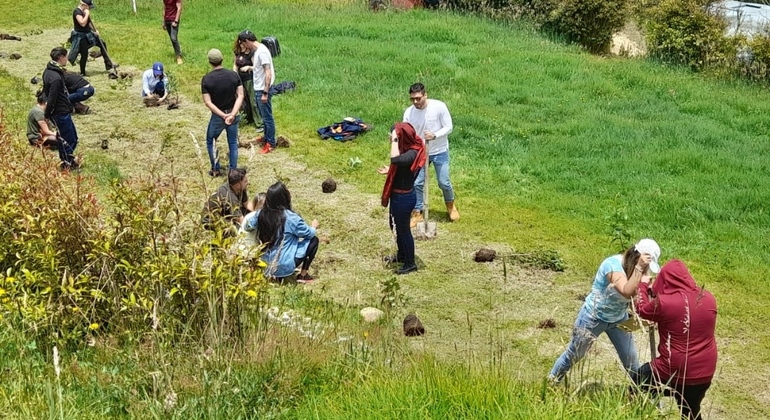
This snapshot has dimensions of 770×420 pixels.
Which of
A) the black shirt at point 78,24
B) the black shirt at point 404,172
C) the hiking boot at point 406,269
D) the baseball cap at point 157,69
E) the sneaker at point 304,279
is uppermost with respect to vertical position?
the black shirt at point 78,24

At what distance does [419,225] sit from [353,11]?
47.9 feet

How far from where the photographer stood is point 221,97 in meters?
11.9

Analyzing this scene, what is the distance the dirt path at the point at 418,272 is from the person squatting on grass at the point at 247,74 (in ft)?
3.33

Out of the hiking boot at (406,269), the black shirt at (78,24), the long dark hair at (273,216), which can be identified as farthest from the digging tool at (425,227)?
the black shirt at (78,24)

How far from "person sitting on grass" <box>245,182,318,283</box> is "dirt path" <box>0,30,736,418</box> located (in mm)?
367

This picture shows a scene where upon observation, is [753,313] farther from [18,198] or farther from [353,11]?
[353,11]

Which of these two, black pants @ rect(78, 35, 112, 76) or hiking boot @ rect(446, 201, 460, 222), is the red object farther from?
black pants @ rect(78, 35, 112, 76)

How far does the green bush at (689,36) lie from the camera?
62.4 feet

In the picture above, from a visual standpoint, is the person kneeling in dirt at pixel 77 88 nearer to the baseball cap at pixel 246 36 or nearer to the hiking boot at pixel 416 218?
the baseball cap at pixel 246 36

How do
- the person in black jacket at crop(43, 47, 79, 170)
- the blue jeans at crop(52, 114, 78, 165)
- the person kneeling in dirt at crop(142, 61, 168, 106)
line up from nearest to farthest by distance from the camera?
the person in black jacket at crop(43, 47, 79, 170) < the blue jeans at crop(52, 114, 78, 165) < the person kneeling in dirt at crop(142, 61, 168, 106)

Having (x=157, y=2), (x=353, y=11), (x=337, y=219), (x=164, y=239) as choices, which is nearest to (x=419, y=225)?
(x=337, y=219)

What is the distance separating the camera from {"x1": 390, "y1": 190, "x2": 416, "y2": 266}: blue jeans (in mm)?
8922

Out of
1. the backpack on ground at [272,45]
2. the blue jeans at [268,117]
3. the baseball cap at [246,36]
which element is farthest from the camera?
the backpack on ground at [272,45]

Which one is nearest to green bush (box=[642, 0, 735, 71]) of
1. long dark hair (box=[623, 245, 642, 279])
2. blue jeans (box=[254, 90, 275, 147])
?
blue jeans (box=[254, 90, 275, 147])
